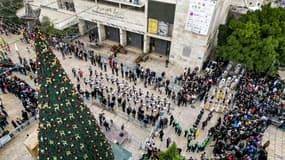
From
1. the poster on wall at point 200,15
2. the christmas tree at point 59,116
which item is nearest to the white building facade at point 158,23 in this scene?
the poster on wall at point 200,15

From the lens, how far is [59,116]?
318 inches

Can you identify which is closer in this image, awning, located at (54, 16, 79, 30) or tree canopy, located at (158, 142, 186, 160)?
tree canopy, located at (158, 142, 186, 160)

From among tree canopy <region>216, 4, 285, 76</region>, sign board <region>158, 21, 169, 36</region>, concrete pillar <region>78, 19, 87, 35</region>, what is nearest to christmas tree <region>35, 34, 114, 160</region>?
tree canopy <region>216, 4, 285, 76</region>

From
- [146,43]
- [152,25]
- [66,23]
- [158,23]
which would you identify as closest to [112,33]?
[146,43]

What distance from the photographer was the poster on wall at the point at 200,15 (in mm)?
20766

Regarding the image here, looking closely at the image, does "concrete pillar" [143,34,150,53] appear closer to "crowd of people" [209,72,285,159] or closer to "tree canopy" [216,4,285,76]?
"tree canopy" [216,4,285,76]

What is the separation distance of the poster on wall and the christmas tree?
17.3 metres

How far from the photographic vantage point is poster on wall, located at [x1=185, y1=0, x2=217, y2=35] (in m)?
→ 20.8

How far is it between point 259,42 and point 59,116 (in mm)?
20330

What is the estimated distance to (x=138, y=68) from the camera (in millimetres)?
24203

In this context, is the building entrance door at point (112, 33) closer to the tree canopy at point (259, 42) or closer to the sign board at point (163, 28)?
the sign board at point (163, 28)

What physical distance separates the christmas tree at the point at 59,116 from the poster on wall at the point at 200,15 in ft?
56.7

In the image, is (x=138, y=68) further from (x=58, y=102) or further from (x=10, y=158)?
(x=58, y=102)

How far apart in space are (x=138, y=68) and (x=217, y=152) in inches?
503
